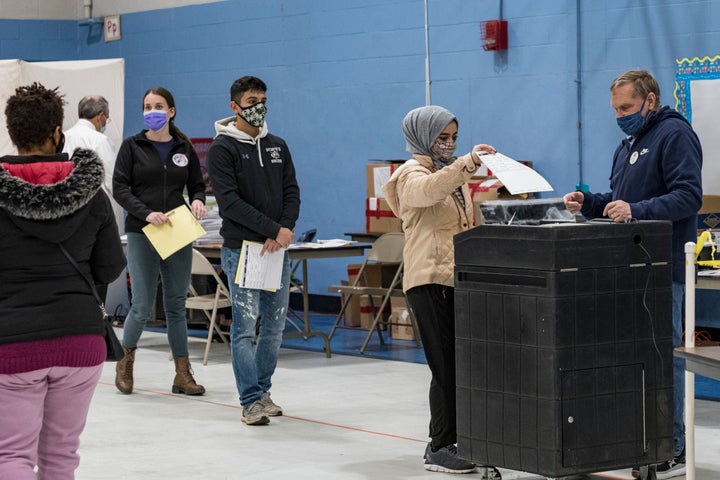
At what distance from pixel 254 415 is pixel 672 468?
6.58 feet

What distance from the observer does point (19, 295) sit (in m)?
3.21

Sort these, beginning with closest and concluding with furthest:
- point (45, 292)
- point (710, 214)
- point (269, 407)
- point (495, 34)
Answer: point (45, 292)
point (269, 407)
point (710, 214)
point (495, 34)

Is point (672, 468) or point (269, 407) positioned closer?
point (672, 468)

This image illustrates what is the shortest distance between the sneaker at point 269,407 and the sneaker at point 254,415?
0.06m

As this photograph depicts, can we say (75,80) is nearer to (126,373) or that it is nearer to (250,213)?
(126,373)

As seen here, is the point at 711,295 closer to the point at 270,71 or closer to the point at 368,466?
the point at 368,466

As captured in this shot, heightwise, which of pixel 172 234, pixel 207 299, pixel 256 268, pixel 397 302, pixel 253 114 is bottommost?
pixel 397 302

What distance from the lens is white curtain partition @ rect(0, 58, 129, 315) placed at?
956 cm

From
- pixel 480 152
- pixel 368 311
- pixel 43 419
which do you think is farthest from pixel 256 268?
pixel 368 311

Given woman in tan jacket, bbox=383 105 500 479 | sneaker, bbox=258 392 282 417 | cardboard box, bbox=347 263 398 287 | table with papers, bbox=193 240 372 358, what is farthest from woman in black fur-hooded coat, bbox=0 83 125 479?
cardboard box, bbox=347 263 398 287

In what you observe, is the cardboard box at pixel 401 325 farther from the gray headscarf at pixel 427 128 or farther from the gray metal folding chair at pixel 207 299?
the gray headscarf at pixel 427 128

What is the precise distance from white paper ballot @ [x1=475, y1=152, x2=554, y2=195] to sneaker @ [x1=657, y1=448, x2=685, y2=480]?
4.09ft

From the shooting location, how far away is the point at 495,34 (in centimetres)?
876

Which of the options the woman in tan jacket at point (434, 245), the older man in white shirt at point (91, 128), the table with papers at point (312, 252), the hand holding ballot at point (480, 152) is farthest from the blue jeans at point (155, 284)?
the hand holding ballot at point (480, 152)
